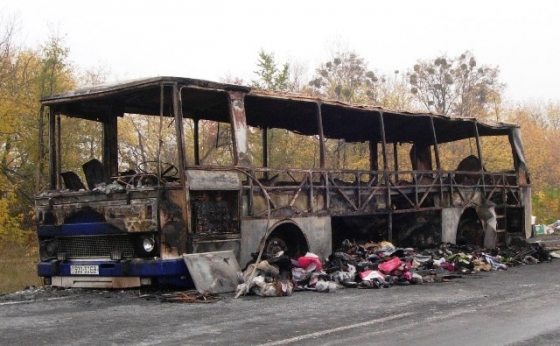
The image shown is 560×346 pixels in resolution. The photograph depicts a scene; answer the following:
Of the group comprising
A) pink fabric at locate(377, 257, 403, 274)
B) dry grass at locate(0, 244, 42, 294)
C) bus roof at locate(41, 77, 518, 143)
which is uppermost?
bus roof at locate(41, 77, 518, 143)

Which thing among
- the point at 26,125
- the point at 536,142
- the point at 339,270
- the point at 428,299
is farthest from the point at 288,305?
the point at 536,142

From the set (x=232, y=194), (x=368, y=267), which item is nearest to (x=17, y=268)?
(x=232, y=194)

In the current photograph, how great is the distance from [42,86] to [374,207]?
1649 centimetres

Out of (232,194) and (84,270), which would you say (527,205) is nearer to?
(232,194)

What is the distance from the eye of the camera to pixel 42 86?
25.3 m

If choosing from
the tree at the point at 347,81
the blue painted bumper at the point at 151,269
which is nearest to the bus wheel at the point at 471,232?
the blue painted bumper at the point at 151,269

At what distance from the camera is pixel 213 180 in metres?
9.57

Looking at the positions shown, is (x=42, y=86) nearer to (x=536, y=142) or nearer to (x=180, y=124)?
(x=180, y=124)

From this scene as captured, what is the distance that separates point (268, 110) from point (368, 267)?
3.43 m

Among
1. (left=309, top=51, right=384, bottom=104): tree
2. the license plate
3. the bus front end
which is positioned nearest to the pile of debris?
the bus front end

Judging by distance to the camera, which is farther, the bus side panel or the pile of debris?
the bus side panel

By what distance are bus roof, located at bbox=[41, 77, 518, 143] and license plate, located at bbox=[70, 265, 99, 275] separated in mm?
2487

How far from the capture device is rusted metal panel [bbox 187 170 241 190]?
924 cm

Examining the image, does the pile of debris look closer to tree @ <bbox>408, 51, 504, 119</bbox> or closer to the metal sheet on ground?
the metal sheet on ground
